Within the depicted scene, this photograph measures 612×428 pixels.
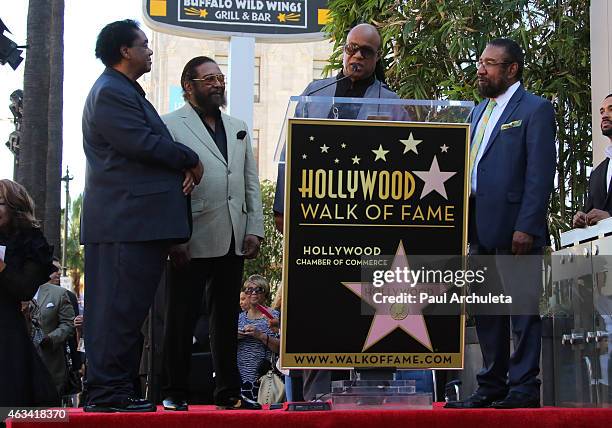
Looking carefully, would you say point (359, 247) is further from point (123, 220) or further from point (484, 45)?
point (484, 45)

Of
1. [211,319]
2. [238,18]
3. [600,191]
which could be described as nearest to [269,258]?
[238,18]

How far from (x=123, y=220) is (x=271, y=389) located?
433 cm

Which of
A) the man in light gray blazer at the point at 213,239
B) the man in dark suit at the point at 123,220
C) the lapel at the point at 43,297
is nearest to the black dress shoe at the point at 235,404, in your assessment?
the man in light gray blazer at the point at 213,239

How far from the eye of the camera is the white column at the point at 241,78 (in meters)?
21.3

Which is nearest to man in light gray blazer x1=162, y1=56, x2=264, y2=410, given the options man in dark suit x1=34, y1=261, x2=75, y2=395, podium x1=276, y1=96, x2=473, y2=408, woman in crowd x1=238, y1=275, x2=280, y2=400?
podium x1=276, y1=96, x2=473, y2=408

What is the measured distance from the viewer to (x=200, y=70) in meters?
5.62

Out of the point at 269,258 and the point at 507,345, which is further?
the point at 269,258

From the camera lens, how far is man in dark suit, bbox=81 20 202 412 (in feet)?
16.0

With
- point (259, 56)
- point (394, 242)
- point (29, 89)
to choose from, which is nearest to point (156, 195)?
point (394, 242)

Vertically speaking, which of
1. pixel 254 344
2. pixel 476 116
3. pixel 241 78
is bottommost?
pixel 254 344

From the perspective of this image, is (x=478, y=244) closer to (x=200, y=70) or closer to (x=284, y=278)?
(x=284, y=278)

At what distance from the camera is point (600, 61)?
8875mm

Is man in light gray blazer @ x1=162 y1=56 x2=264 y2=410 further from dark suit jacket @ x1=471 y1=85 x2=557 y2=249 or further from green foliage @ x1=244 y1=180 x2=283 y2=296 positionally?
green foliage @ x1=244 y1=180 x2=283 y2=296

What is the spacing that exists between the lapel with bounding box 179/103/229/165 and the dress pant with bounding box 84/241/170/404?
0.74 meters
